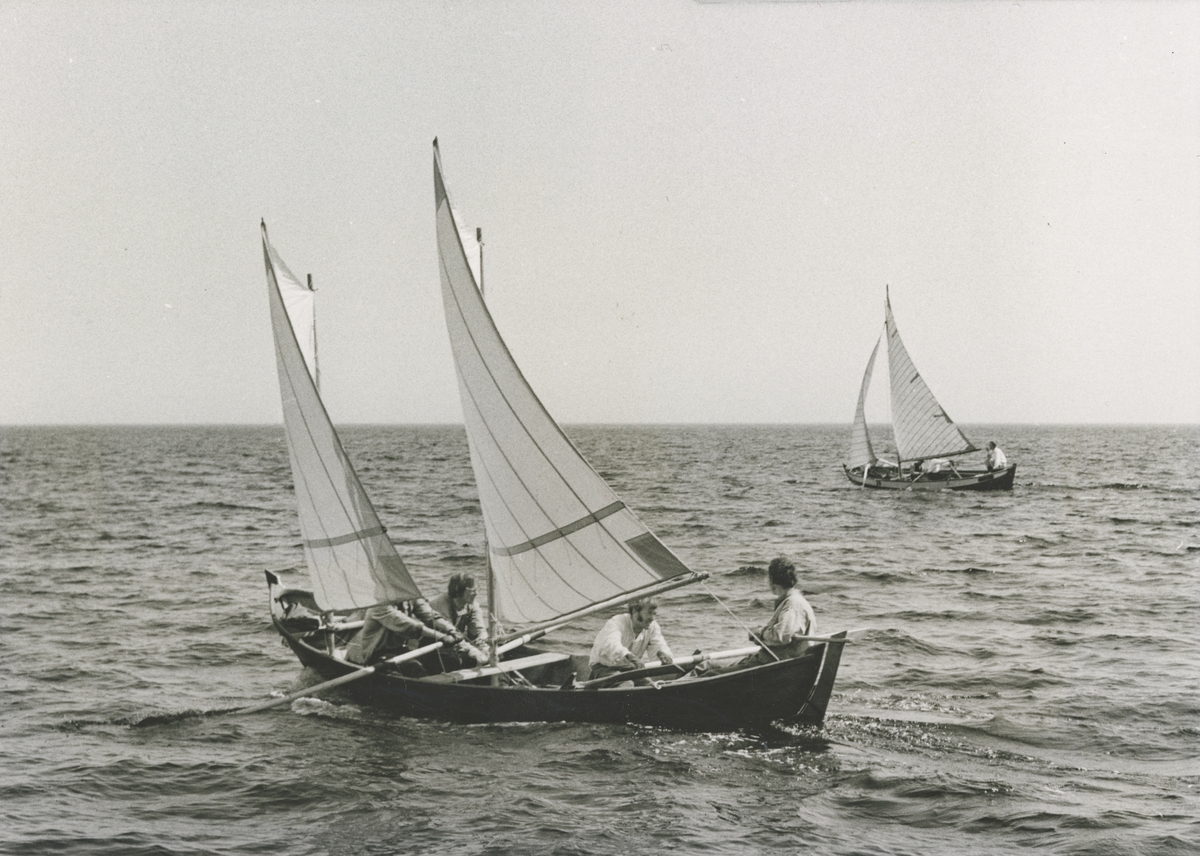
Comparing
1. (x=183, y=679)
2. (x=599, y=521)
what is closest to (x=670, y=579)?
(x=599, y=521)

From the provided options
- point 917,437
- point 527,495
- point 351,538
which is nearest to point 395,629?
point 351,538

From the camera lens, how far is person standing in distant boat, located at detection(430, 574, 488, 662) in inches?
474

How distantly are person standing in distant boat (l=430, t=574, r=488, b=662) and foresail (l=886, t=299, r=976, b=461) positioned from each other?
32.7 metres

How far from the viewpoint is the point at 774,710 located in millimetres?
10969

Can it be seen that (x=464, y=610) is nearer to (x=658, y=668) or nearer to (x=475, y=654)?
(x=475, y=654)

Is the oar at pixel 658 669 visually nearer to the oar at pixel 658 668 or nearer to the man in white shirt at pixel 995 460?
the oar at pixel 658 668

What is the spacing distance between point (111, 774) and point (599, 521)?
564 cm

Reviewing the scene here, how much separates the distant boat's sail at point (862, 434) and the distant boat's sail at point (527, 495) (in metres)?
34.5

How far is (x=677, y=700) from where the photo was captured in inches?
432

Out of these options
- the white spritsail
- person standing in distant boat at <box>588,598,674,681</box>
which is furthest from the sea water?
the white spritsail

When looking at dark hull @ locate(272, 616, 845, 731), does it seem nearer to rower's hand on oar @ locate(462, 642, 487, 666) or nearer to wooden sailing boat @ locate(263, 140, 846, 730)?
wooden sailing boat @ locate(263, 140, 846, 730)

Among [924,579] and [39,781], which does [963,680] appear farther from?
[39,781]

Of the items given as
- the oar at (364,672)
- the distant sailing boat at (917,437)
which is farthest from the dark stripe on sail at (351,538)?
the distant sailing boat at (917,437)

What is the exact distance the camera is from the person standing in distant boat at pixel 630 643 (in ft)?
37.7
